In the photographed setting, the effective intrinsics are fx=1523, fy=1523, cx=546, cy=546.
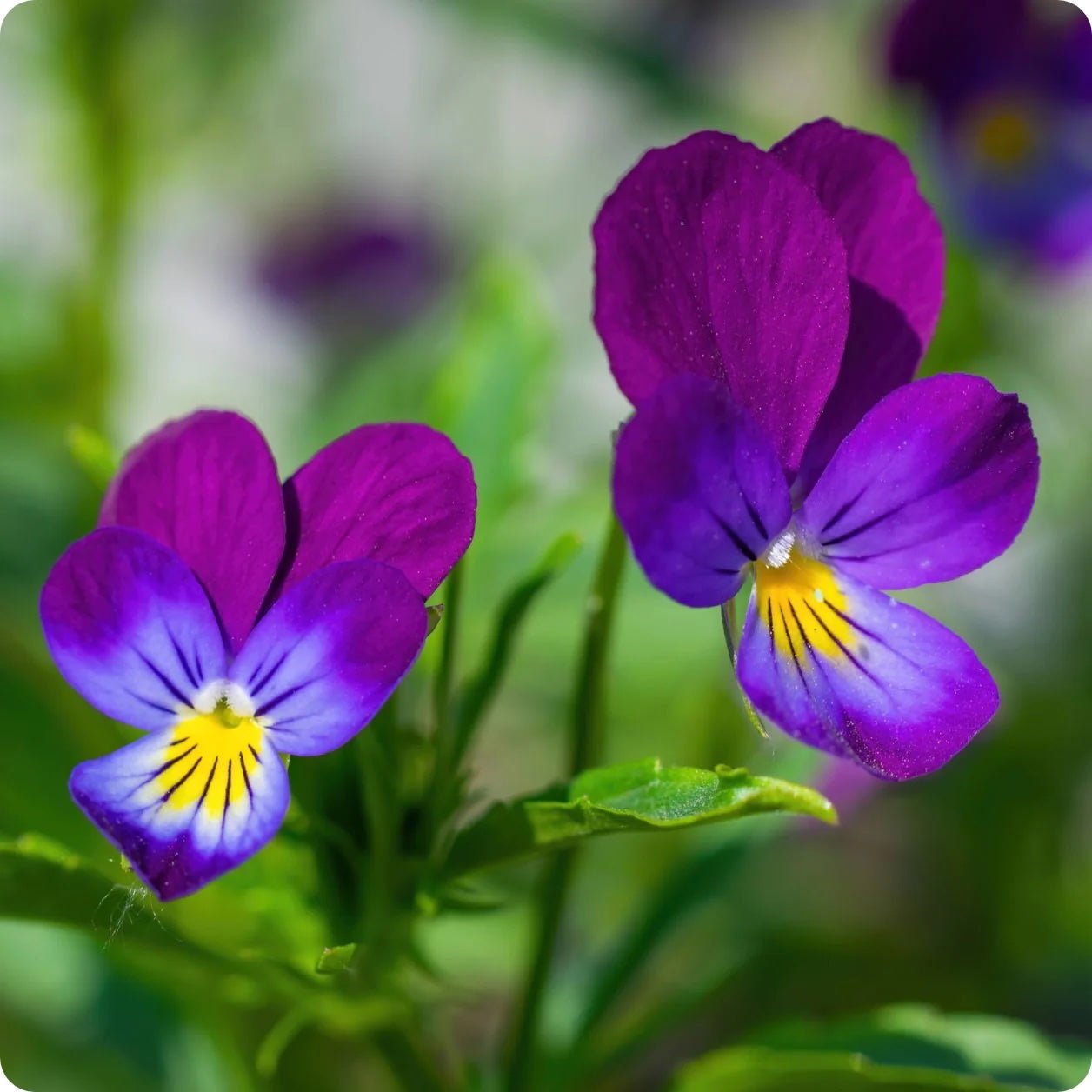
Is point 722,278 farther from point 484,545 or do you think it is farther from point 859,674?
point 484,545

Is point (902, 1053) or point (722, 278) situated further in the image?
point (902, 1053)

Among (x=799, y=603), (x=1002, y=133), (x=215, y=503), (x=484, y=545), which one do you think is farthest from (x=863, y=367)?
(x=1002, y=133)

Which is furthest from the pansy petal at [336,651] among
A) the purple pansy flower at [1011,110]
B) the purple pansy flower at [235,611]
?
the purple pansy flower at [1011,110]

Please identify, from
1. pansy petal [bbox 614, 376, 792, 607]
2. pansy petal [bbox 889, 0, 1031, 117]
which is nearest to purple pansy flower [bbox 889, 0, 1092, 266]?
pansy petal [bbox 889, 0, 1031, 117]

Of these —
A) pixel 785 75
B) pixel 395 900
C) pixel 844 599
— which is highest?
pixel 785 75

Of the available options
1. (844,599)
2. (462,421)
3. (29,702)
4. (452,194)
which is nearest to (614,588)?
(844,599)

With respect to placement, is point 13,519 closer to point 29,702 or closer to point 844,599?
point 29,702

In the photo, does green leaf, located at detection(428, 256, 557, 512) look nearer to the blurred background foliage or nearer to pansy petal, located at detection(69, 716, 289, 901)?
the blurred background foliage
